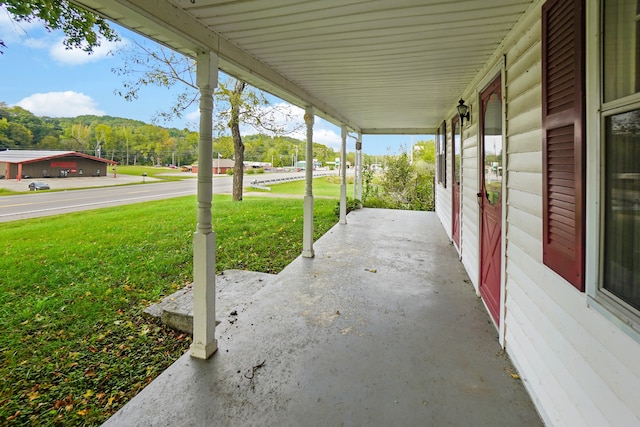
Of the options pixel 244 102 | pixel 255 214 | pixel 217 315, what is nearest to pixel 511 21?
pixel 217 315

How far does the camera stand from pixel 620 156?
1105 mm

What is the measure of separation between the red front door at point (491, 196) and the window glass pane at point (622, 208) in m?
1.64

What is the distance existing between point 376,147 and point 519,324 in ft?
30.7

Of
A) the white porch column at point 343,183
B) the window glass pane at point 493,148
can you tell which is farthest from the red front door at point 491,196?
the white porch column at point 343,183

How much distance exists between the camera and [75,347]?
287cm

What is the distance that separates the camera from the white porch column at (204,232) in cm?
242

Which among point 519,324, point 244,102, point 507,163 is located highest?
point 244,102

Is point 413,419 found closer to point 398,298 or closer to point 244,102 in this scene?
point 398,298

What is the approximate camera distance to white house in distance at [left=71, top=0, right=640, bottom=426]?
1124mm

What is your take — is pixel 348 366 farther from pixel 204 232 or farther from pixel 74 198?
pixel 74 198

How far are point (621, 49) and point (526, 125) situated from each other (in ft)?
3.56

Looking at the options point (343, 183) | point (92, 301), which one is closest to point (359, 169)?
point (343, 183)

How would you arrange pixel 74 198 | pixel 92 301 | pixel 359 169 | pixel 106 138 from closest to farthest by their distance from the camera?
1. pixel 92 301
2. pixel 359 169
3. pixel 106 138
4. pixel 74 198

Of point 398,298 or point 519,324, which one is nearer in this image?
point 519,324
